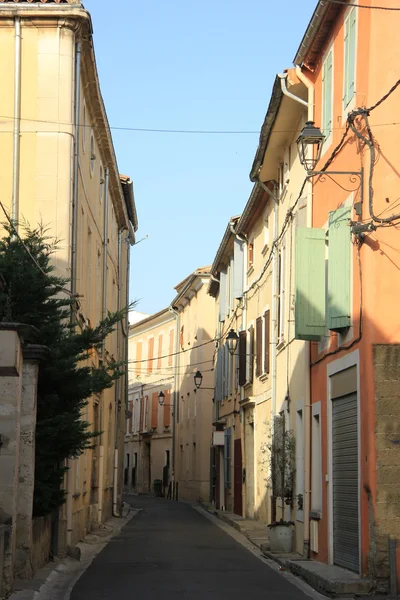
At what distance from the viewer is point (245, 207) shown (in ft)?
87.3

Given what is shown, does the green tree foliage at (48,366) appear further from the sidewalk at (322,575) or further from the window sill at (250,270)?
the window sill at (250,270)

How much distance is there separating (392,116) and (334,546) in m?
6.16


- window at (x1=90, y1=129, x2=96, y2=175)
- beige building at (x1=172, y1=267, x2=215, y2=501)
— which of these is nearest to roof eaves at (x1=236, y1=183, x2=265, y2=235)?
window at (x1=90, y1=129, x2=96, y2=175)

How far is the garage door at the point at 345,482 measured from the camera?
13383 mm

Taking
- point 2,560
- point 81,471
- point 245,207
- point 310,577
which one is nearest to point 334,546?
point 310,577

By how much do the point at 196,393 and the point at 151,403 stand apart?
13.5 metres

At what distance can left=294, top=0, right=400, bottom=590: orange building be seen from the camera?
1242cm

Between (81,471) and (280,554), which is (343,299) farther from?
(81,471)

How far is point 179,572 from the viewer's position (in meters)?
14.6

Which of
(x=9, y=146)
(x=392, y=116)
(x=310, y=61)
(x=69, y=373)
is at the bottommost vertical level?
(x=69, y=373)

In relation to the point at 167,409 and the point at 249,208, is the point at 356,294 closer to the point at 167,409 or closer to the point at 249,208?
the point at 249,208

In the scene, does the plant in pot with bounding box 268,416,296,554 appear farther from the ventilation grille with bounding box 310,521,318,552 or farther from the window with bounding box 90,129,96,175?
the window with bounding box 90,129,96,175

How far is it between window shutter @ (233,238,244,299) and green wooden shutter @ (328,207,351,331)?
50.2ft

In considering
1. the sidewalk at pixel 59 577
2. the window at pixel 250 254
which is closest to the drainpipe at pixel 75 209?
the sidewalk at pixel 59 577
